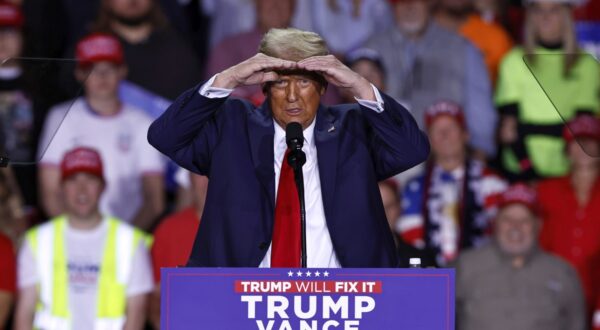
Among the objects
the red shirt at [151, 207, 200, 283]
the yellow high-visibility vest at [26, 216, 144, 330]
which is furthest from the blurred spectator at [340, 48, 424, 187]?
the yellow high-visibility vest at [26, 216, 144, 330]

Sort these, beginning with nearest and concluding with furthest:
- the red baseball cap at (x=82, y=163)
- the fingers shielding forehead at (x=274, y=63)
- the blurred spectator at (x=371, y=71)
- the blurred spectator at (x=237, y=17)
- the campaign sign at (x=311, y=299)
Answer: the campaign sign at (x=311, y=299), the fingers shielding forehead at (x=274, y=63), the red baseball cap at (x=82, y=163), the blurred spectator at (x=371, y=71), the blurred spectator at (x=237, y=17)

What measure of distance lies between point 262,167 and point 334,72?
0.39 meters

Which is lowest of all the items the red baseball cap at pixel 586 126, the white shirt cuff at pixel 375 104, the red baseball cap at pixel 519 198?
the red baseball cap at pixel 519 198

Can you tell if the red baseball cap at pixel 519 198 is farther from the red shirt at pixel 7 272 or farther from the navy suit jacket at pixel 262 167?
the navy suit jacket at pixel 262 167

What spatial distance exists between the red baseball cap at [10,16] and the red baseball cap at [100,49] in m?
0.43

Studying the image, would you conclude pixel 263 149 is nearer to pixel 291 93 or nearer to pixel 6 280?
pixel 291 93

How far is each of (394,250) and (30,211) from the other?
151 inches

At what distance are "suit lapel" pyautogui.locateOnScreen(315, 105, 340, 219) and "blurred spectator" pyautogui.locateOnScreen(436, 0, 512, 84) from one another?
4.46 meters

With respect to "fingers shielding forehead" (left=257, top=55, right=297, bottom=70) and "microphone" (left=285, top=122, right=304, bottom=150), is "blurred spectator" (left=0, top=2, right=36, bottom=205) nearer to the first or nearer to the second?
"fingers shielding forehead" (left=257, top=55, right=297, bottom=70)

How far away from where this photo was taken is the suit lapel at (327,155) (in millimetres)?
4203

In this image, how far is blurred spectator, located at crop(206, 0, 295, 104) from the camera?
317 inches

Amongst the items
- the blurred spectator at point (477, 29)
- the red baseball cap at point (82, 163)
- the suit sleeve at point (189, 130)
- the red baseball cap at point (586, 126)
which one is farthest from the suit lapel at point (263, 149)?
the blurred spectator at point (477, 29)

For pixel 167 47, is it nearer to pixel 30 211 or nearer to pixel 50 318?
pixel 30 211

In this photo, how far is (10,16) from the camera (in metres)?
7.86
